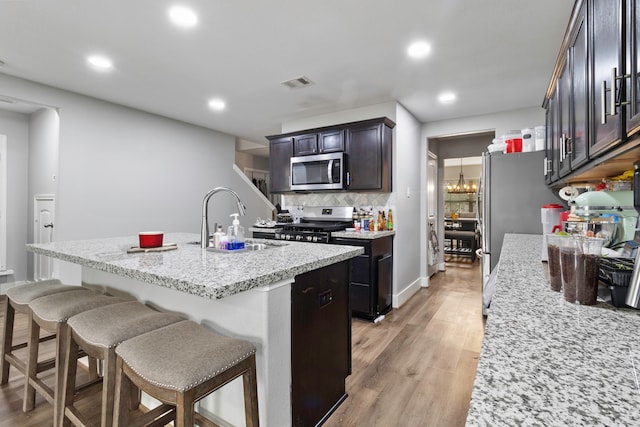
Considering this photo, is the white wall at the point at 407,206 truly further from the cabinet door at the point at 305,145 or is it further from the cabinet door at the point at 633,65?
the cabinet door at the point at 633,65

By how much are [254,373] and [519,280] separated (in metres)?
1.08

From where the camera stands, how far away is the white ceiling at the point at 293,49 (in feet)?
6.53

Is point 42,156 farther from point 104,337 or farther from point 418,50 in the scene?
point 418,50

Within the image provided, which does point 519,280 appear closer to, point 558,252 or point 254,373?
point 558,252

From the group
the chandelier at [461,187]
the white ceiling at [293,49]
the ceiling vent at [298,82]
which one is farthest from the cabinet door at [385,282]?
the chandelier at [461,187]

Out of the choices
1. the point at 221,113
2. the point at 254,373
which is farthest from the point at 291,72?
the point at 254,373

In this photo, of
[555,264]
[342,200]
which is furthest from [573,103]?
[342,200]

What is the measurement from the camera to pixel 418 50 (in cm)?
248

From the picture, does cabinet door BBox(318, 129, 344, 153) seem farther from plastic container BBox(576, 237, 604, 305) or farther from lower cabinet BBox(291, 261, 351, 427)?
plastic container BBox(576, 237, 604, 305)

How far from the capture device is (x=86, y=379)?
2051mm

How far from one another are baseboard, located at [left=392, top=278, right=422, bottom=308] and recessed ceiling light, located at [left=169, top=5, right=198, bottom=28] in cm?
332

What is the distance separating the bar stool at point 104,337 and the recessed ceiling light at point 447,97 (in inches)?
134

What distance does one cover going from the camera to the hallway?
1754 millimetres

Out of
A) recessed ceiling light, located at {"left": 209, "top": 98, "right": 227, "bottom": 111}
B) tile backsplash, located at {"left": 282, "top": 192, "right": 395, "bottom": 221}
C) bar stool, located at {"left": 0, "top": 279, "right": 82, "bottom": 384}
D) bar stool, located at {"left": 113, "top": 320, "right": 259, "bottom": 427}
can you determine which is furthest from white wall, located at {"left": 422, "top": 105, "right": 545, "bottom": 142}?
bar stool, located at {"left": 0, "top": 279, "right": 82, "bottom": 384}
